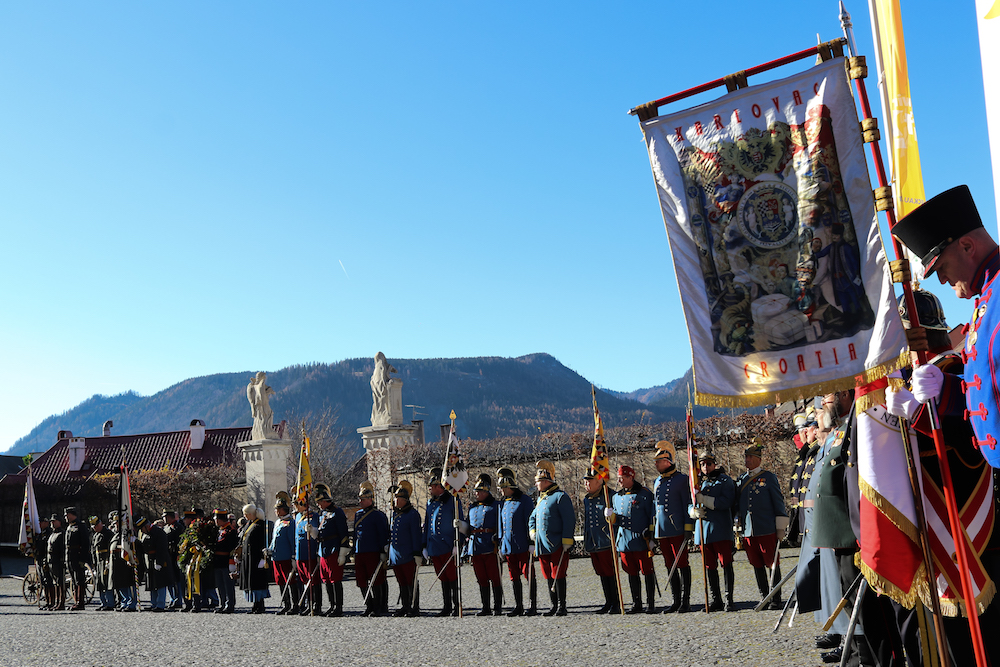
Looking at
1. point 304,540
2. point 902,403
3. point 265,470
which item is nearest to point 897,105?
point 902,403

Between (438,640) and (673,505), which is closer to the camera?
(438,640)

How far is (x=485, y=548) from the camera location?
460 inches

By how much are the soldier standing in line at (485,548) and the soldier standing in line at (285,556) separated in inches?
145

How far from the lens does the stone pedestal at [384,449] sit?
2198cm

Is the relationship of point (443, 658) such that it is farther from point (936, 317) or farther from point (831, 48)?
point (831, 48)

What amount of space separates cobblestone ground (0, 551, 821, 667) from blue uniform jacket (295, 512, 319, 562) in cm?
99

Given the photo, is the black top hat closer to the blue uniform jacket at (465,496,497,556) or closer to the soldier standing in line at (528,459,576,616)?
the soldier standing in line at (528,459,576,616)

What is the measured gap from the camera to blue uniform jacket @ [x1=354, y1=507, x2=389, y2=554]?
1299 centimetres

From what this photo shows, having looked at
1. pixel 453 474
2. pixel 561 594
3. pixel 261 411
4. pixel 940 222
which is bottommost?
pixel 561 594

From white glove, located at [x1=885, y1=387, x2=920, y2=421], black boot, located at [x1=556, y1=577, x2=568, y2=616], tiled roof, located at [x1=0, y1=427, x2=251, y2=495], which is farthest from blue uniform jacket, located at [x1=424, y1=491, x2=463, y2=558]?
tiled roof, located at [x1=0, y1=427, x2=251, y2=495]

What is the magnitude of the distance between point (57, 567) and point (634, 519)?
12.8 metres

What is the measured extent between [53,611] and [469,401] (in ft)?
501

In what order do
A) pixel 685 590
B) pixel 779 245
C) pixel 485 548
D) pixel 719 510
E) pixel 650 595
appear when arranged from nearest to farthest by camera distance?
pixel 779 245, pixel 685 590, pixel 650 595, pixel 719 510, pixel 485 548

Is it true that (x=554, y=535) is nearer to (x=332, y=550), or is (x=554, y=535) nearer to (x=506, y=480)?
(x=506, y=480)
